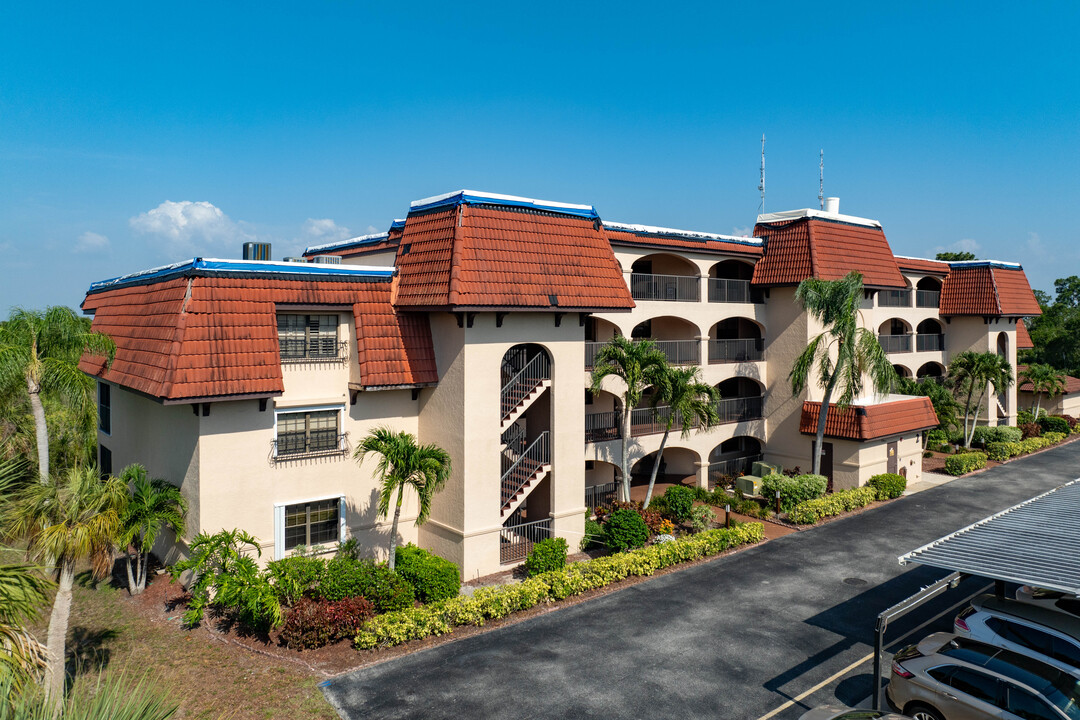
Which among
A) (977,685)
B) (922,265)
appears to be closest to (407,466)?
(977,685)

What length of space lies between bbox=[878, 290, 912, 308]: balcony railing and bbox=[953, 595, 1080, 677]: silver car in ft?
89.4

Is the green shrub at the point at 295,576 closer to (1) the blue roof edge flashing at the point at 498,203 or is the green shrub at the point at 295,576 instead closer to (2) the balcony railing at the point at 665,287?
(1) the blue roof edge flashing at the point at 498,203

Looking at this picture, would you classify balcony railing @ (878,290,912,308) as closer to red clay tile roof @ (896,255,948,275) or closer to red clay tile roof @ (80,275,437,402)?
red clay tile roof @ (896,255,948,275)

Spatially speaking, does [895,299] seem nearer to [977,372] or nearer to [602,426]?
[977,372]

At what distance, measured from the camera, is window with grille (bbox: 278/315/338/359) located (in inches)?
763

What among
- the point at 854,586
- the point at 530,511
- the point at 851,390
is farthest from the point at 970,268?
the point at 530,511

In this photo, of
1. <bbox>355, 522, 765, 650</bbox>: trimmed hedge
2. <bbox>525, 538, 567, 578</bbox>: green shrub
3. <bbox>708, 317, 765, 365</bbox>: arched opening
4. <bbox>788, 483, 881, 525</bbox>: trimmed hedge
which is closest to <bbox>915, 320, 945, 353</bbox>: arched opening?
<bbox>708, 317, 765, 365</bbox>: arched opening

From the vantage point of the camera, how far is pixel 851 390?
28.2m

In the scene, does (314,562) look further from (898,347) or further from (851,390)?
(898,347)

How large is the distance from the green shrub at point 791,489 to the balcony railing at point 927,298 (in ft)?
65.3

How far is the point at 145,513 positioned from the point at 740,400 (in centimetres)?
2489

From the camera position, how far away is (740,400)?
3200 centimetres

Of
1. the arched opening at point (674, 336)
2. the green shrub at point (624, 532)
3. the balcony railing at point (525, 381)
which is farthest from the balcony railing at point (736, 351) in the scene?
the balcony railing at point (525, 381)

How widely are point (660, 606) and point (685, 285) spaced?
15863mm
